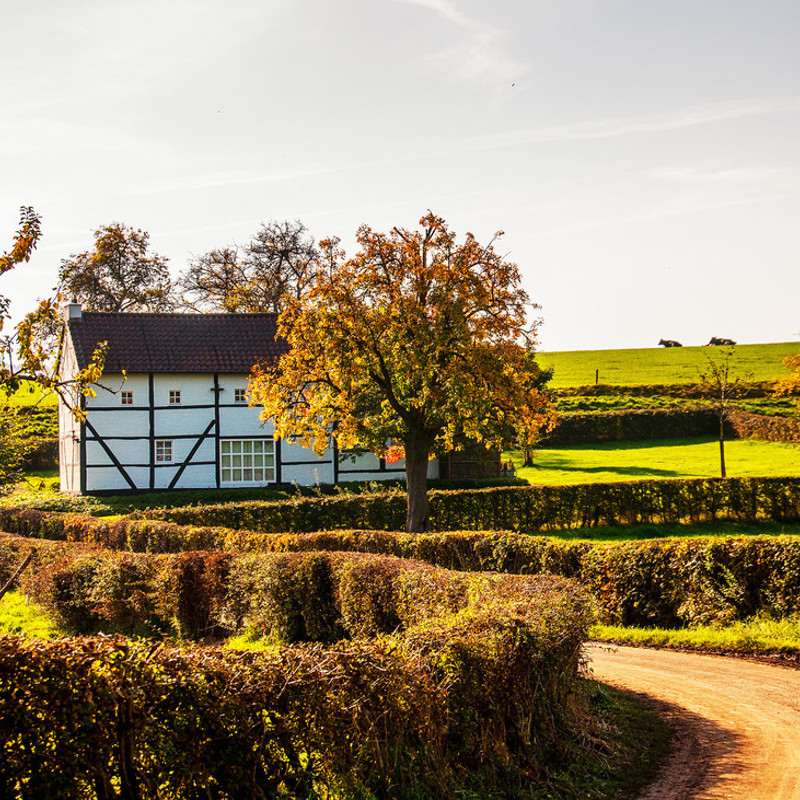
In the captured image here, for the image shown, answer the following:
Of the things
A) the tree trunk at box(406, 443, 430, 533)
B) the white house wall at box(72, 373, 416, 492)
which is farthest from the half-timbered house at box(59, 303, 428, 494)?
the tree trunk at box(406, 443, 430, 533)

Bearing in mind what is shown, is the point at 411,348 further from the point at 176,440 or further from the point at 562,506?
the point at 176,440

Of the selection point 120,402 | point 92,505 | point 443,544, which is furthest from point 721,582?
point 120,402

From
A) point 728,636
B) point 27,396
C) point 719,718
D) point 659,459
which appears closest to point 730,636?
point 728,636

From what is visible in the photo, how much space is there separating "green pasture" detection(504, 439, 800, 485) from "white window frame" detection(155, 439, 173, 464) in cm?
1458

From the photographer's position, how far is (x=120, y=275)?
54500 mm

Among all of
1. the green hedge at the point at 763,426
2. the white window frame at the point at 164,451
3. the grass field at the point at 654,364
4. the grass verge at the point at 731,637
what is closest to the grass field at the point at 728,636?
the grass verge at the point at 731,637

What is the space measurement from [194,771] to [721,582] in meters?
10.5

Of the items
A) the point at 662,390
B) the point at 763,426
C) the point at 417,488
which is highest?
the point at 662,390

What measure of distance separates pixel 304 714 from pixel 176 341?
32.7m

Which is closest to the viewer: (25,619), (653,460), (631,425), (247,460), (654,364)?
(25,619)

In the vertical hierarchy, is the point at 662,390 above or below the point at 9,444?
above

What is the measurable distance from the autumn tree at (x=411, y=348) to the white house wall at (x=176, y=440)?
11.9m

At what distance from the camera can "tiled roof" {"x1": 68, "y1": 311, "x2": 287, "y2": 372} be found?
3562cm

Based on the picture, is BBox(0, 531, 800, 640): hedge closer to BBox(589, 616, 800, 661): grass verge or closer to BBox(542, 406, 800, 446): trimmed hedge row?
BBox(589, 616, 800, 661): grass verge
